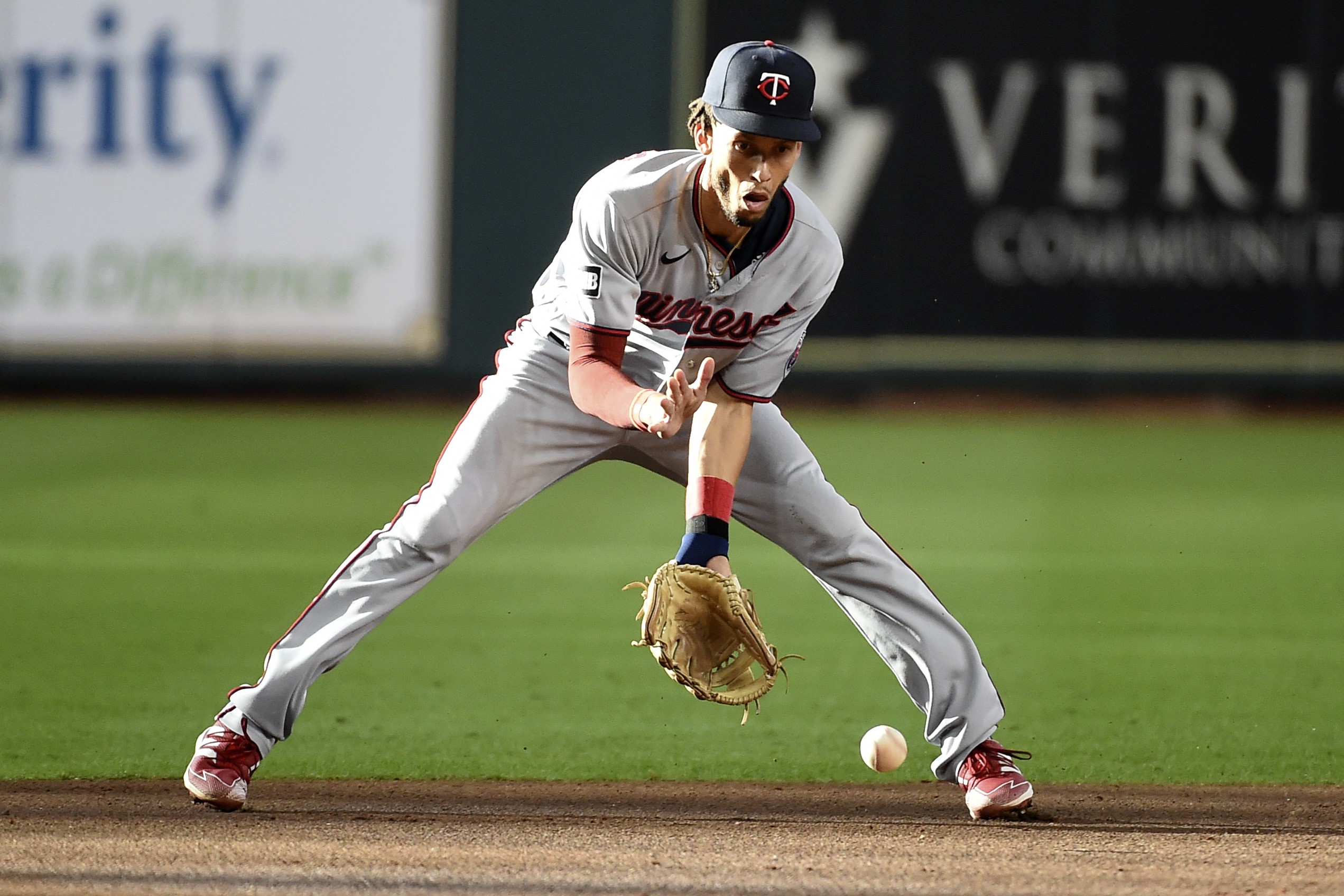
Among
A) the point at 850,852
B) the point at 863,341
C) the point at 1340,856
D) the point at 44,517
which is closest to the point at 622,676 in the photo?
the point at 850,852

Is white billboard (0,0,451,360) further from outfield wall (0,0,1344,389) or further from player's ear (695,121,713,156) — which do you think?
player's ear (695,121,713,156)

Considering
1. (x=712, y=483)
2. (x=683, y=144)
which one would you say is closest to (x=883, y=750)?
(x=712, y=483)

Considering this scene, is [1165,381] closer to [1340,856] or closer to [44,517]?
[44,517]

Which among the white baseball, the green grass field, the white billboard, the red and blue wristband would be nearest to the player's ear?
the red and blue wristband

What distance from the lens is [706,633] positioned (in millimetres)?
4113

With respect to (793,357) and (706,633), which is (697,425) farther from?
(706,633)

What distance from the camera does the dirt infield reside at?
3.60 metres

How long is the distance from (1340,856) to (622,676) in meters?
2.63

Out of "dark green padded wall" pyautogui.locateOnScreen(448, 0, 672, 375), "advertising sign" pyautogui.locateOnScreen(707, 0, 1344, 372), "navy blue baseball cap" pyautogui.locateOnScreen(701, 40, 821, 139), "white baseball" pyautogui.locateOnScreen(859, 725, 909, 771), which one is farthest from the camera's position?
"dark green padded wall" pyautogui.locateOnScreen(448, 0, 672, 375)

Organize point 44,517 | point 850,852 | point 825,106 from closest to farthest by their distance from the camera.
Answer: point 850,852, point 44,517, point 825,106

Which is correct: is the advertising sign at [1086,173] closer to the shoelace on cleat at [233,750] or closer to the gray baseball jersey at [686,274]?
the gray baseball jersey at [686,274]

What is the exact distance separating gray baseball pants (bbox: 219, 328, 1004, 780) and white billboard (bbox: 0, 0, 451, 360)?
1165 centimetres

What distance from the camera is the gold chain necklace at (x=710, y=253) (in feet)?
13.3

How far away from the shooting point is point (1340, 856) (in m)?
3.87
